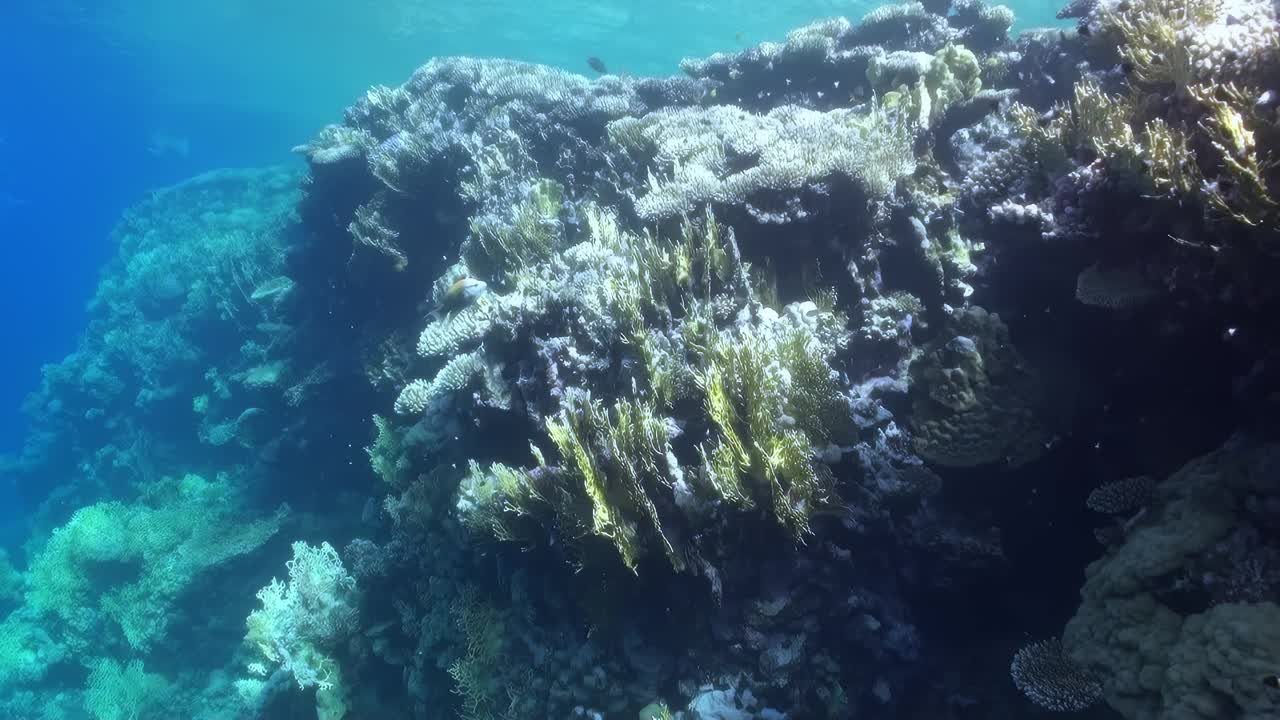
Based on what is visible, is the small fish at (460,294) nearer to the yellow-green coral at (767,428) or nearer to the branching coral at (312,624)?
the branching coral at (312,624)

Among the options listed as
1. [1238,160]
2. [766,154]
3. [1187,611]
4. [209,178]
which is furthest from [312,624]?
[209,178]

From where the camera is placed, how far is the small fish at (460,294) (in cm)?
750

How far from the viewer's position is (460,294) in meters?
7.63

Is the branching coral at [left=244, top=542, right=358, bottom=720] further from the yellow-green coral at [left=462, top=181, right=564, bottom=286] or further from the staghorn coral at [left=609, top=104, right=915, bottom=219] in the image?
→ the staghorn coral at [left=609, top=104, right=915, bottom=219]

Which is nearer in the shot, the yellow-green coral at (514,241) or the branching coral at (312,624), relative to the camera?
the branching coral at (312,624)

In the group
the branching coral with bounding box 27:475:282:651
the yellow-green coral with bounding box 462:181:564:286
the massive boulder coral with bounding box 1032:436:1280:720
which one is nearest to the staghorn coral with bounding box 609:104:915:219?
the yellow-green coral with bounding box 462:181:564:286

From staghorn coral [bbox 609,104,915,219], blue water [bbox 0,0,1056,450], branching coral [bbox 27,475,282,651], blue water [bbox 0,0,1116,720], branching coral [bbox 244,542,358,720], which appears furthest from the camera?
blue water [bbox 0,0,1056,450]

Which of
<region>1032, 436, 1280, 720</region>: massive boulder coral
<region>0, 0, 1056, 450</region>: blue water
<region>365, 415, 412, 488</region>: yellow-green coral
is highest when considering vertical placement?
<region>0, 0, 1056, 450</region>: blue water

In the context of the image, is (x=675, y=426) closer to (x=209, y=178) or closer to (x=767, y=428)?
(x=767, y=428)

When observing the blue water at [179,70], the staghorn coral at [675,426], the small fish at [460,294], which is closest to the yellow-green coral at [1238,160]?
the staghorn coral at [675,426]

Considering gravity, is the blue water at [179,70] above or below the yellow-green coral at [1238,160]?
above

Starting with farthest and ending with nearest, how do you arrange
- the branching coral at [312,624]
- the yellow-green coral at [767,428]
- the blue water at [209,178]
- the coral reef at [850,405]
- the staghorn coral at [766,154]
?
the blue water at [209,178] → the branching coral at [312,624] → the staghorn coral at [766,154] → the yellow-green coral at [767,428] → the coral reef at [850,405]

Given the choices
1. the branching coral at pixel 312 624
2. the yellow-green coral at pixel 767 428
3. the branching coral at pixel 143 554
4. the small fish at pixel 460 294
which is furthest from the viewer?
the branching coral at pixel 143 554

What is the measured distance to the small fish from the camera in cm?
750
